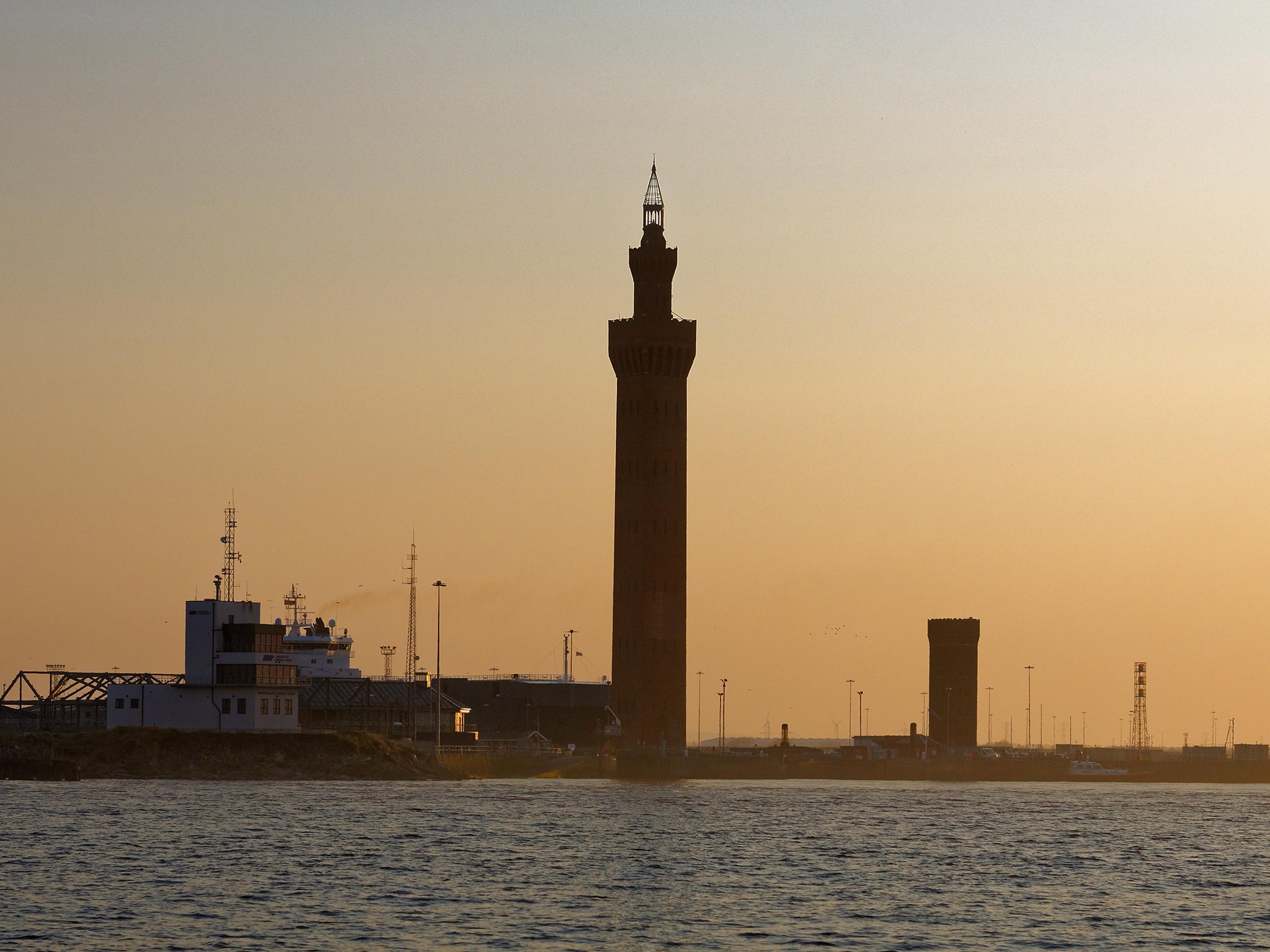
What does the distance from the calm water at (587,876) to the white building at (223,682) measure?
2019 cm

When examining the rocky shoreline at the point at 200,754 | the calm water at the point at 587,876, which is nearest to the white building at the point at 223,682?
the rocky shoreline at the point at 200,754

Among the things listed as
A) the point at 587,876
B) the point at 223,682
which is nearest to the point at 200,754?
the point at 223,682

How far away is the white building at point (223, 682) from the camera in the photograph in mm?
173875

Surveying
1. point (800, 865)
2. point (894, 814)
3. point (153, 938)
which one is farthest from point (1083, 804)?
point (153, 938)

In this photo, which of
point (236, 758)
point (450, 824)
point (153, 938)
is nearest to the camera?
point (153, 938)

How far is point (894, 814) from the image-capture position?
15475 centimetres

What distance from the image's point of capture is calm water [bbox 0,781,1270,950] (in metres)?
69.3

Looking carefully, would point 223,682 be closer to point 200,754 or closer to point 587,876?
point 200,754

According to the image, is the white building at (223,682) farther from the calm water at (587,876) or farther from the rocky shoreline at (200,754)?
the calm water at (587,876)

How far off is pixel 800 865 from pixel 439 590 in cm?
10265

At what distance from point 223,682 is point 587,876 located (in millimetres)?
92110

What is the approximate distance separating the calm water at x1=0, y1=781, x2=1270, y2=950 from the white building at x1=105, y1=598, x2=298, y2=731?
66.2 ft

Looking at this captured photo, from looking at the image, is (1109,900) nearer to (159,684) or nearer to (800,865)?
(800,865)

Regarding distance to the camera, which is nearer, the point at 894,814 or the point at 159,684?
the point at 894,814
